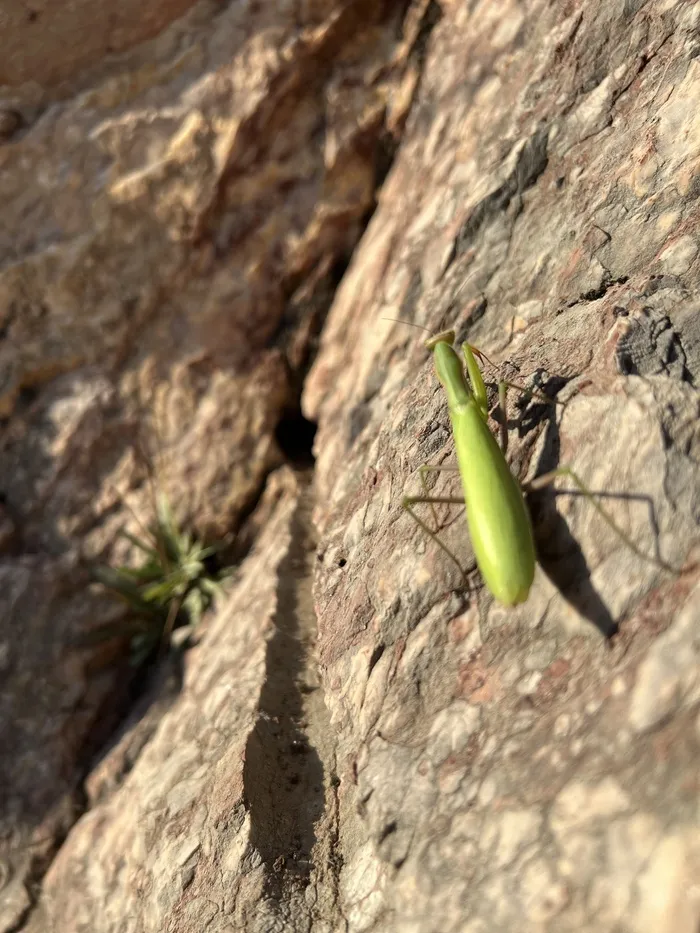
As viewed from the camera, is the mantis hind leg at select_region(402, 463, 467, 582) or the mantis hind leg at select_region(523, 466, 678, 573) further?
the mantis hind leg at select_region(402, 463, 467, 582)

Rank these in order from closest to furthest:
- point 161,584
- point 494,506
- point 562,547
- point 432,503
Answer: point 494,506
point 562,547
point 432,503
point 161,584

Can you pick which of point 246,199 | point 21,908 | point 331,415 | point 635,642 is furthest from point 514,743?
point 246,199

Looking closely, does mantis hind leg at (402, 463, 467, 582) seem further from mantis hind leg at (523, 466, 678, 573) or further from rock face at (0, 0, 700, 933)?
mantis hind leg at (523, 466, 678, 573)

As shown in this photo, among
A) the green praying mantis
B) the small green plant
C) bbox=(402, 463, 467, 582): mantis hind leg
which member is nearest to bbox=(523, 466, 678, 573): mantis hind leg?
the green praying mantis

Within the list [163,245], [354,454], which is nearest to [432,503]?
[354,454]

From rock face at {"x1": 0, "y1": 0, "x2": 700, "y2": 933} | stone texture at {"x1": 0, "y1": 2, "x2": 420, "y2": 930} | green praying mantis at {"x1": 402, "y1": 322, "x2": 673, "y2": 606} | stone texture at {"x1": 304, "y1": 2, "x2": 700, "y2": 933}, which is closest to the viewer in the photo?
stone texture at {"x1": 304, "y1": 2, "x2": 700, "y2": 933}

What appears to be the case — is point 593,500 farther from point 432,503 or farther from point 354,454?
point 354,454

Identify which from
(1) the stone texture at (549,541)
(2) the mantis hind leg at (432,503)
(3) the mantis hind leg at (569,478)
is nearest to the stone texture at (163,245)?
(1) the stone texture at (549,541)

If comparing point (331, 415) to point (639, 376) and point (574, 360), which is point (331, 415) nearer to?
point (574, 360)
